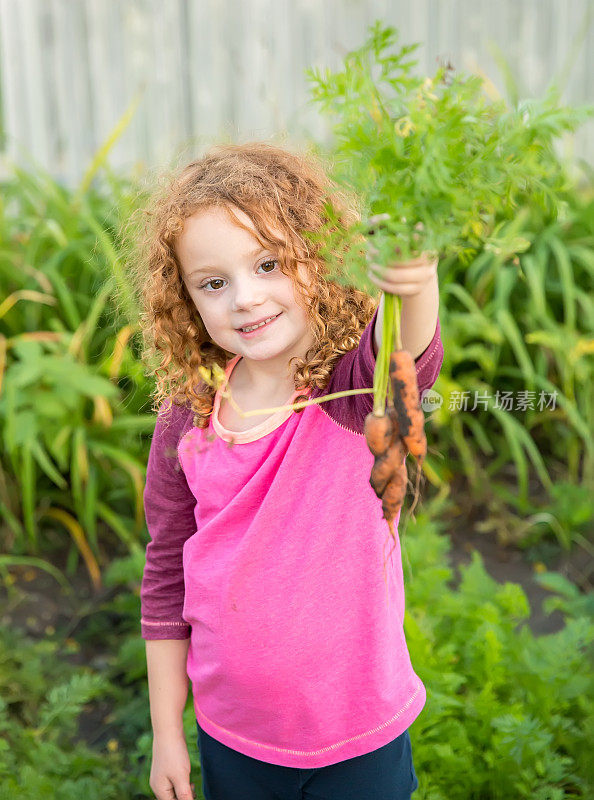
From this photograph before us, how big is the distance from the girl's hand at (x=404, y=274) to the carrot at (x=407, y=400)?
80 millimetres

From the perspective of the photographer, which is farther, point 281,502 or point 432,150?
point 281,502

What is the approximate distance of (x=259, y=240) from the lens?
115 cm

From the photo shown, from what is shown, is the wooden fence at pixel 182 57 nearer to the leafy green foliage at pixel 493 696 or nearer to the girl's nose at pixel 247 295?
the leafy green foliage at pixel 493 696

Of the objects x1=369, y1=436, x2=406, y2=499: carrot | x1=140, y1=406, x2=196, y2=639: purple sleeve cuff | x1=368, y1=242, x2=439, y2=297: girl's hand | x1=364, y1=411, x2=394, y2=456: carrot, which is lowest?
x1=140, y1=406, x2=196, y2=639: purple sleeve cuff

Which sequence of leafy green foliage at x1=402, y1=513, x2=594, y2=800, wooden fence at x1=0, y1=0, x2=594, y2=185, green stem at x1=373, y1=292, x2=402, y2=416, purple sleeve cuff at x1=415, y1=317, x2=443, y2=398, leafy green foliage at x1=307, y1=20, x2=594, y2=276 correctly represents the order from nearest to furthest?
leafy green foliage at x1=307, y1=20, x2=594, y2=276
green stem at x1=373, y1=292, x2=402, y2=416
purple sleeve cuff at x1=415, y1=317, x2=443, y2=398
leafy green foliage at x1=402, y1=513, x2=594, y2=800
wooden fence at x1=0, y1=0, x2=594, y2=185

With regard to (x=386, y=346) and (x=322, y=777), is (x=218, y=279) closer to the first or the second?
(x=386, y=346)

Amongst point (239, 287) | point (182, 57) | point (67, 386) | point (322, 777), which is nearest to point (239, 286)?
point (239, 287)

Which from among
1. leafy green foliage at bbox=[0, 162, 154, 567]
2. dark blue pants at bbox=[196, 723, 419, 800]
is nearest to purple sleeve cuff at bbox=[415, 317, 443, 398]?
dark blue pants at bbox=[196, 723, 419, 800]

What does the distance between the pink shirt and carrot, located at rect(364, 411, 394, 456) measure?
16cm

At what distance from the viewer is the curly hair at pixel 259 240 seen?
3.86 ft

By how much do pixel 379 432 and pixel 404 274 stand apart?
189 mm

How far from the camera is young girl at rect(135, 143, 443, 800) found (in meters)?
1.17

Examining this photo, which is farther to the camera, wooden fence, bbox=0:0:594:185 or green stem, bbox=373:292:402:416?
wooden fence, bbox=0:0:594:185

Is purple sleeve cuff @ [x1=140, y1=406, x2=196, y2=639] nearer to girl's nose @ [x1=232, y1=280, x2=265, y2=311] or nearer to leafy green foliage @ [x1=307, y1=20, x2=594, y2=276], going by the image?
girl's nose @ [x1=232, y1=280, x2=265, y2=311]
